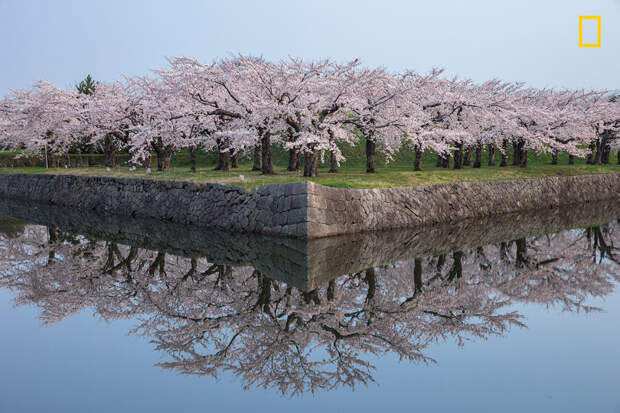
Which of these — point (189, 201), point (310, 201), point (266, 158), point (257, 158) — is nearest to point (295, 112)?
point (266, 158)

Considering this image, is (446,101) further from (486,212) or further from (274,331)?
(274,331)

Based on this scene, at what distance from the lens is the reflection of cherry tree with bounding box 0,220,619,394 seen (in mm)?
5988

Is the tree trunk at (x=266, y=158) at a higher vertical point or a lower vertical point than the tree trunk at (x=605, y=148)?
lower

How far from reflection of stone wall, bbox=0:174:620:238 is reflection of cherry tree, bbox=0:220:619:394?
11.1 ft

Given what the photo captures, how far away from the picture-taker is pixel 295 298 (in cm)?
795

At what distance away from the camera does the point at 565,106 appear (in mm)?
31797

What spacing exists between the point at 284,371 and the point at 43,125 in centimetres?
3163

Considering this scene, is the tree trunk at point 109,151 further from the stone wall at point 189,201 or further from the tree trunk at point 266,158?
the tree trunk at point 266,158

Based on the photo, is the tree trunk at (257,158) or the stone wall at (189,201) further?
the tree trunk at (257,158)

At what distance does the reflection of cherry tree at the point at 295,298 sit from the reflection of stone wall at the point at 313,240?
527mm

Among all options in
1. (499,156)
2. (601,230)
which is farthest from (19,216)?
(499,156)

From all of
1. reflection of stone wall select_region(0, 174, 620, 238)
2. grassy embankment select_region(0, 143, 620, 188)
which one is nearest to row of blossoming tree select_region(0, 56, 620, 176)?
grassy embankment select_region(0, 143, 620, 188)

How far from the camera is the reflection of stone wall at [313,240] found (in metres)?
10.4

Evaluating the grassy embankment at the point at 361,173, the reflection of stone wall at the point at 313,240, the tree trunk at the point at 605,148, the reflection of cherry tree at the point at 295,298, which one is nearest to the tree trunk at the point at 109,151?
the grassy embankment at the point at 361,173
